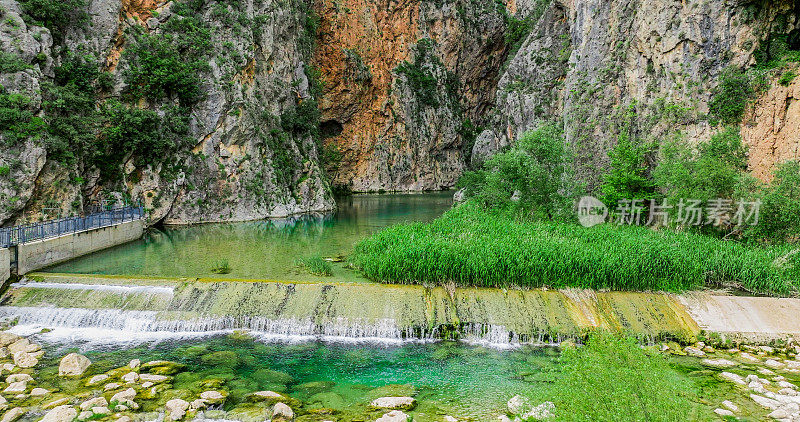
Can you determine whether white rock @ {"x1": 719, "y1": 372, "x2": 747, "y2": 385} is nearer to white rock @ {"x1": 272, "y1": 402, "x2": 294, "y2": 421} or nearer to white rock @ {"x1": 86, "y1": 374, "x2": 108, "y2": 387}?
white rock @ {"x1": 272, "y1": 402, "x2": 294, "y2": 421}

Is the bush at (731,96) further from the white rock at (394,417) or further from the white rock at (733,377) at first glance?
the white rock at (394,417)

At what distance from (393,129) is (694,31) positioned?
184ft

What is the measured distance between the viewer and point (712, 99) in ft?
76.6

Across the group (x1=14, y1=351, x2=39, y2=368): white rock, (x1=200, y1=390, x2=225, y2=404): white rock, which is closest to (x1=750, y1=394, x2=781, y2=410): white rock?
(x1=200, y1=390, x2=225, y2=404): white rock

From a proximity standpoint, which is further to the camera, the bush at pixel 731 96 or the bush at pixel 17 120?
the bush at pixel 731 96

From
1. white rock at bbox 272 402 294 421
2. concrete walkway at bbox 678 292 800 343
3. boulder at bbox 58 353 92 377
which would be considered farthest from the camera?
concrete walkway at bbox 678 292 800 343

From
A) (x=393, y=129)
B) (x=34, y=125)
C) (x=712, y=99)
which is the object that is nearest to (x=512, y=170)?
(x=712, y=99)

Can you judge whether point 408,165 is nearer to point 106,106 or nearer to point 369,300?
point 106,106

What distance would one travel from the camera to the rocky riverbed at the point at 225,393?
9008 mm

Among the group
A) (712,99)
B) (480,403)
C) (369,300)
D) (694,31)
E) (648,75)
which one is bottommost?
(480,403)

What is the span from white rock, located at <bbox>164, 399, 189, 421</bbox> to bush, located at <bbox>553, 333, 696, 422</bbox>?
7209mm

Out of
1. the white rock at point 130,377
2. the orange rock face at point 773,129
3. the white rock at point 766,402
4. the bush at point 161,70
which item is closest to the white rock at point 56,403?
the white rock at point 130,377

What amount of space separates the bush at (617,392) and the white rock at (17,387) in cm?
1126

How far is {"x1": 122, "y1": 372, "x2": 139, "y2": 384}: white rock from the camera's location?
34.0ft
